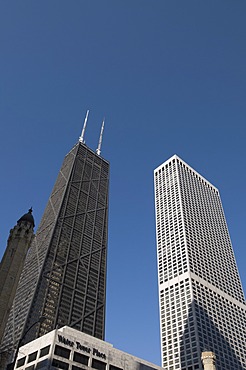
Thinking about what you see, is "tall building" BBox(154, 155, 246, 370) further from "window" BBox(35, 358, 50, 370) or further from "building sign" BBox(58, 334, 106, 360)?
"window" BBox(35, 358, 50, 370)

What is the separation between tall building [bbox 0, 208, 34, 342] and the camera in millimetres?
66812

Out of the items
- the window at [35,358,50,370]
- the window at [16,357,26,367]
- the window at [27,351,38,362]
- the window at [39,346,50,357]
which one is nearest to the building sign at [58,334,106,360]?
the window at [39,346,50,357]

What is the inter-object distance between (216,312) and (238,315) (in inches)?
741

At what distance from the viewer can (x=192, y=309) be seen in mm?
165375

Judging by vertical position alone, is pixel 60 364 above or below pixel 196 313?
below

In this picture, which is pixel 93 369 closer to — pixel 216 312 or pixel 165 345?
pixel 165 345

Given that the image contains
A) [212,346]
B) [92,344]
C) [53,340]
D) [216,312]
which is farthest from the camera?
[216,312]

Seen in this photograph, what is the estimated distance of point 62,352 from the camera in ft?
290

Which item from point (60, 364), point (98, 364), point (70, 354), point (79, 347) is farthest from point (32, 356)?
point (98, 364)

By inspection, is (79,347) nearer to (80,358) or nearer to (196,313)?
(80,358)

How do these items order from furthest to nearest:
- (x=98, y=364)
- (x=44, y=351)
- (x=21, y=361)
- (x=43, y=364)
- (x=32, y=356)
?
(x=21, y=361) < (x=98, y=364) < (x=32, y=356) < (x=44, y=351) < (x=43, y=364)

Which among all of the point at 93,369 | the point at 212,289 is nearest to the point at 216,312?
the point at 212,289

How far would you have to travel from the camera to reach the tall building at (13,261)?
66.8 meters

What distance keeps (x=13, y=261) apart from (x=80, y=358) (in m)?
35.6
